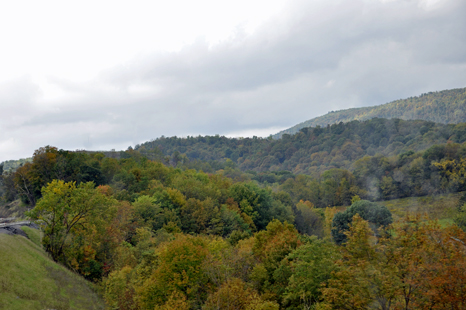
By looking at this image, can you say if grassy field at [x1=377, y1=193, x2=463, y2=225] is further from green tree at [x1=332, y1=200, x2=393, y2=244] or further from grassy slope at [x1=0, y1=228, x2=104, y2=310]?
grassy slope at [x1=0, y1=228, x2=104, y2=310]

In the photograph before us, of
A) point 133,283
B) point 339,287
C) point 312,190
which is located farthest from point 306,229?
point 339,287

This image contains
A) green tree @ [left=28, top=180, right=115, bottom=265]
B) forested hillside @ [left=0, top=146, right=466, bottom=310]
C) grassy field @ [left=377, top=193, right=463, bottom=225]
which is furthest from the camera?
grassy field @ [left=377, top=193, right=463, bottom=225]

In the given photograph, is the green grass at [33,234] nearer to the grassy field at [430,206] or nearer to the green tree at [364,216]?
the green tree at [364,216]

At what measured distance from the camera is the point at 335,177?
4963 inches

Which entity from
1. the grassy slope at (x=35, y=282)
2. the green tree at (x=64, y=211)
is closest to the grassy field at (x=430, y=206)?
the green tree at (x=64, y=211)

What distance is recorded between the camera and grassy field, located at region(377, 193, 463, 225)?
85750 millimetres

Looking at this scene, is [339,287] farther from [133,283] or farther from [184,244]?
[133,283]

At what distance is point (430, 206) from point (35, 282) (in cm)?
9778

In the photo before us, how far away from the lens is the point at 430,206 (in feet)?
311

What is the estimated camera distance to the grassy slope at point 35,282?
967 inches

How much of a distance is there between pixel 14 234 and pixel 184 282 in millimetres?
19893

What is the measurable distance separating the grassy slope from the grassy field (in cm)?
7525

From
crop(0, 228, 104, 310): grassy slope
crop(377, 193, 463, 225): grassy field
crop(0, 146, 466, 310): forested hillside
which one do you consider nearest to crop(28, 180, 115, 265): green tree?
crop(0, 146, 466, 310): forested hillside

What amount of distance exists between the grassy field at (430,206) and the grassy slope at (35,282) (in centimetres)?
7525
